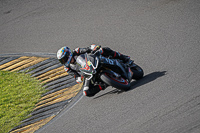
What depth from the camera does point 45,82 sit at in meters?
10.1

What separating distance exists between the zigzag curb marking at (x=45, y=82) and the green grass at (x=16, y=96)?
0.23 metres

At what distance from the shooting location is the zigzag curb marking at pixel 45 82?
8477 millimetres

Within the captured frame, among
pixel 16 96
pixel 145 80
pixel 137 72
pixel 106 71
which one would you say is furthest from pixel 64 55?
pixel 16 96

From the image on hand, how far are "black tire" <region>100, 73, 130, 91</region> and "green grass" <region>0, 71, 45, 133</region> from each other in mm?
3080

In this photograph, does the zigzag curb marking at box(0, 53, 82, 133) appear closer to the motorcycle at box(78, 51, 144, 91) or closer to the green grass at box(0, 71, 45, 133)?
the green grass at box(0, 71, 45, 133)

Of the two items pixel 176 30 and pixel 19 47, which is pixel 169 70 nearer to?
pixel 176 30

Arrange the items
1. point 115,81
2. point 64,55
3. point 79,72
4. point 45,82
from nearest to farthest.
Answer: point 115,81, point 64,55, point 79,72, point 45,82

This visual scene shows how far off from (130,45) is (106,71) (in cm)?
261

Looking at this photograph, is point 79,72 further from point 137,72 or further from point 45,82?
point 45,82

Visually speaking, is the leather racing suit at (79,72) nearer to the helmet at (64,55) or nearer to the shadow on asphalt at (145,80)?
Answer: the helmet at (64,55)

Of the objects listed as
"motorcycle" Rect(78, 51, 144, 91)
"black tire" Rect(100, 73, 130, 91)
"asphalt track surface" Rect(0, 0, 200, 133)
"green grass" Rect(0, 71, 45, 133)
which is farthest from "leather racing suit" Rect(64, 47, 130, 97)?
"green grass" Rect(0, 71, 45, 133)

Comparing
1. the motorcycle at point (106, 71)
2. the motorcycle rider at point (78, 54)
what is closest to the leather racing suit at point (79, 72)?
the motorcycle rider at point (78, 54)

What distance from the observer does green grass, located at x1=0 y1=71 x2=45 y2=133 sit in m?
9.02

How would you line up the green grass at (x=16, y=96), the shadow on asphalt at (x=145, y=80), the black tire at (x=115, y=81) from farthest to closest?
the green grass at (x=16, y=96) → the shadow on asphalt at (x=145, y=80) → the black tire at (x=115, y=81)
